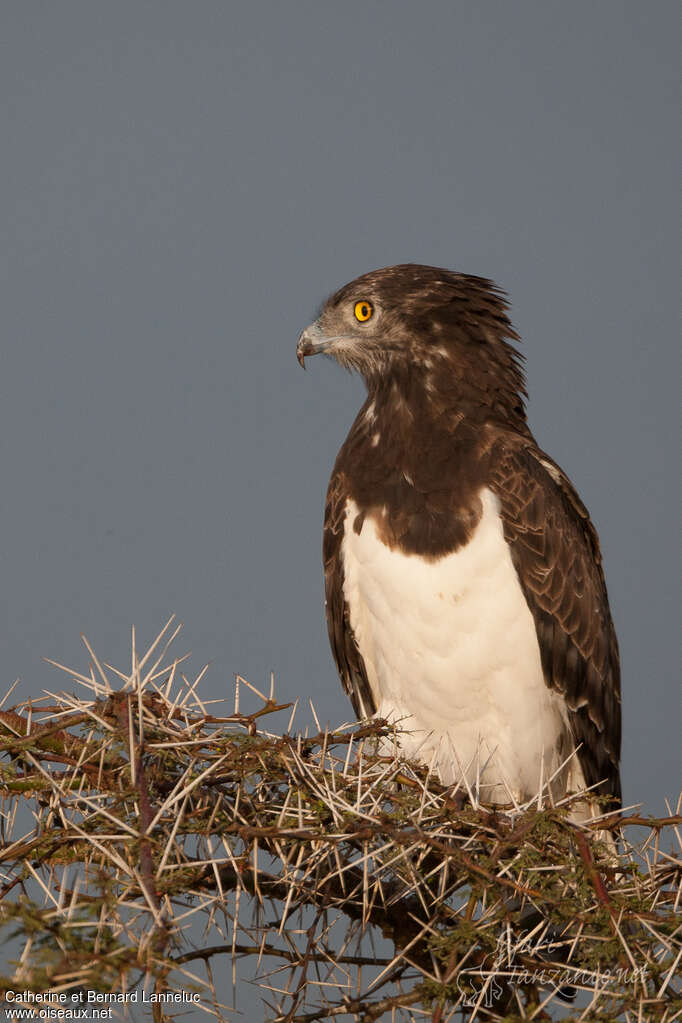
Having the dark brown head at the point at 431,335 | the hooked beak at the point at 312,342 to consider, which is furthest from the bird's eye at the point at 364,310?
the hooked beak at the point at 312,342

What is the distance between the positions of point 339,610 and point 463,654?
0.98 meters

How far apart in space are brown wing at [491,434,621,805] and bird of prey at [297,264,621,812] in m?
0.01

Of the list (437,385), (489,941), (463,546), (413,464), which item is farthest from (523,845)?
(437,385)

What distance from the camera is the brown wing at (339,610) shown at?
6.95 meters

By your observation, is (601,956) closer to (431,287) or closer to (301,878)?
(301,878)

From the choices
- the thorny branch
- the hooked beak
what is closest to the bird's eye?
the hooked beak

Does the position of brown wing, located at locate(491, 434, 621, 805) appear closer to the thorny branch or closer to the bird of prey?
the bird of prey

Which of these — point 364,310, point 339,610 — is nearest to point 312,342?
point 364,310

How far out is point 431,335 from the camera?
6980 mm

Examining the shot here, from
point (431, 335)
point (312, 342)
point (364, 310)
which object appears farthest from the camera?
point (312, 342)

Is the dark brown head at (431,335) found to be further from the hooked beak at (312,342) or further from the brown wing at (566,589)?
the brown wing at (566,589)

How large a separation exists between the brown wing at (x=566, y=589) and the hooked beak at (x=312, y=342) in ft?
5.20

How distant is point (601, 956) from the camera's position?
3.47 m

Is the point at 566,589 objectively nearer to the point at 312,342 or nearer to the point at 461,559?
the point at 461,559
